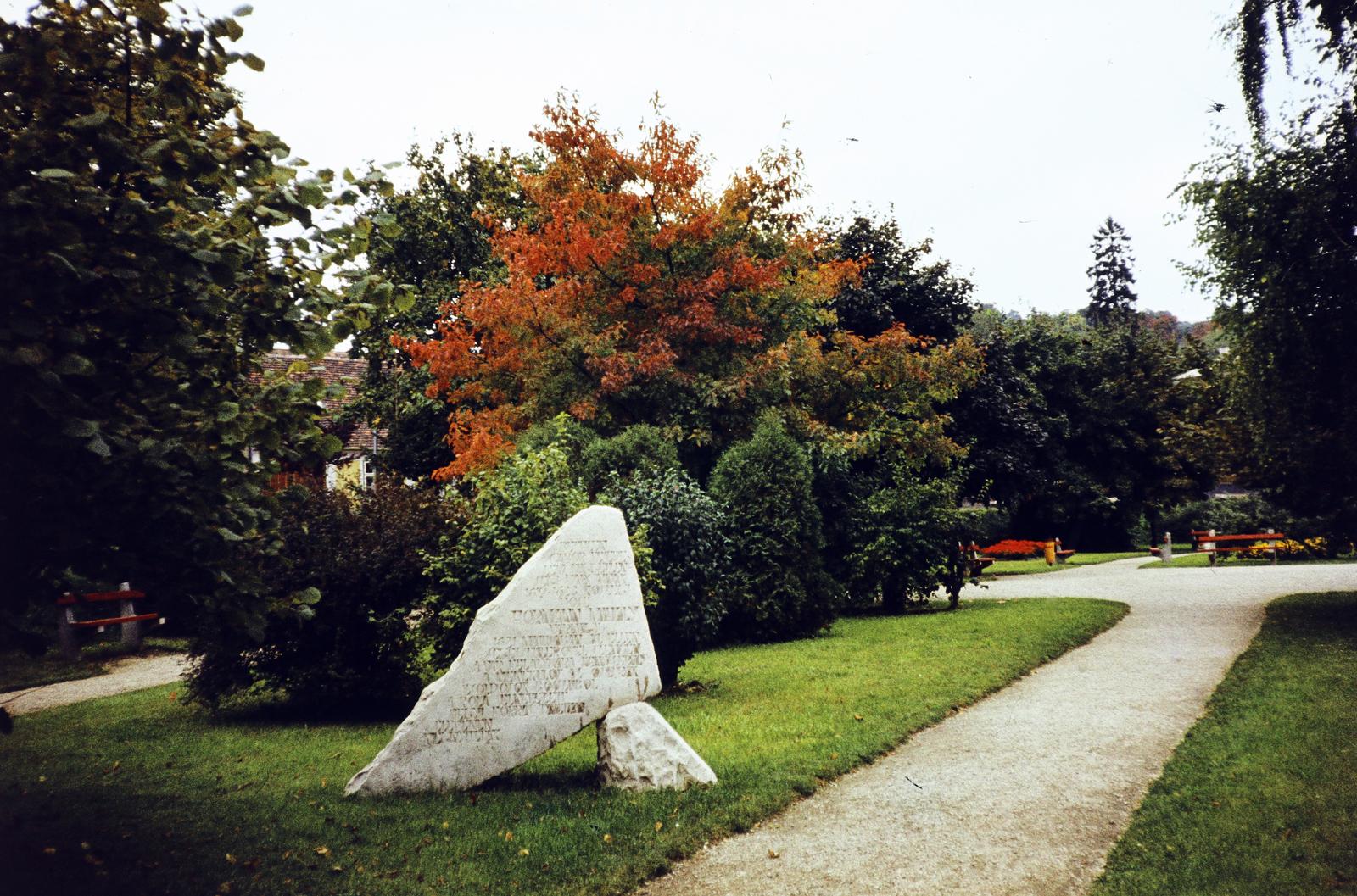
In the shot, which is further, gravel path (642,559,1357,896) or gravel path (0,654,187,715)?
gravel path (0,654,187,715)

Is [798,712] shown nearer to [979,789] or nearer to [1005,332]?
[979,789]

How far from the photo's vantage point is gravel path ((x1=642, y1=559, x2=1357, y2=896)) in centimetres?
537

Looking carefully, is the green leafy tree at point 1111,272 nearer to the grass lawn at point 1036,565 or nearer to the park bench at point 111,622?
the grass lawn at point 1036,565

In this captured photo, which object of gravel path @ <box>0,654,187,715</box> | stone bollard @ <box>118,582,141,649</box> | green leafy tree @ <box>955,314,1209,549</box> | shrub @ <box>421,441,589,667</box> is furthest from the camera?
green leafy tree @ <box>955,314,1209,549</box>

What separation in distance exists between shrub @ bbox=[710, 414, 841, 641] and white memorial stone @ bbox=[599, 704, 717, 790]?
784 centimetres

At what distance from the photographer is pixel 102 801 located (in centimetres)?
684

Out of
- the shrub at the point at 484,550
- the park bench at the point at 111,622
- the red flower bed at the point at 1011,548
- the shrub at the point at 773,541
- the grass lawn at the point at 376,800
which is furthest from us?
the red flower bed at the point at 1011,548

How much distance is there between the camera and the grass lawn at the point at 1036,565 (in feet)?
92.3

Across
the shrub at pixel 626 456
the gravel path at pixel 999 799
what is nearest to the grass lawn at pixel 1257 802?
the gravel path at pixel 999 799

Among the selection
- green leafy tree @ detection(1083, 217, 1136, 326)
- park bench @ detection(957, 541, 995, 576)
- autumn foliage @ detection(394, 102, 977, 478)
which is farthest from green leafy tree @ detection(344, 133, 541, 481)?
green leafy tree @ detection(1083, 217, 1136, 326)

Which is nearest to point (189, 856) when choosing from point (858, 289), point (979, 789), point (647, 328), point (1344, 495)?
point (979, 789)

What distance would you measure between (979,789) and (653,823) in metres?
2.46

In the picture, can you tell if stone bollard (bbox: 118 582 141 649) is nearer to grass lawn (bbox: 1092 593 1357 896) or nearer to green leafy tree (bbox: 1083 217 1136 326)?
grass lawn (bbox: 1092 593 1357 896)

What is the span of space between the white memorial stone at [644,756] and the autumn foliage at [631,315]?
9601mm
